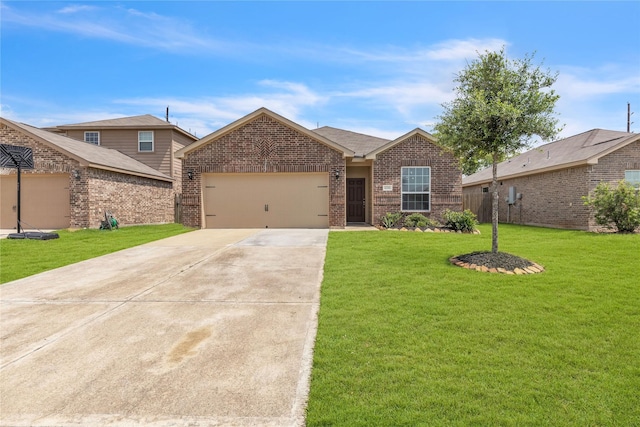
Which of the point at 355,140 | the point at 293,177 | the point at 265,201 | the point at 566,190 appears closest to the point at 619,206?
the point at 566,190

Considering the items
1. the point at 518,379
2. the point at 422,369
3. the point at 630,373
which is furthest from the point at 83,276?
the point at 630,373

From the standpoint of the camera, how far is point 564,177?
15.7m

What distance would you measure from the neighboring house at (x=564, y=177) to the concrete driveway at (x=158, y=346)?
10712 millimetres

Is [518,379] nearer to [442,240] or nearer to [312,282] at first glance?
[312,282]

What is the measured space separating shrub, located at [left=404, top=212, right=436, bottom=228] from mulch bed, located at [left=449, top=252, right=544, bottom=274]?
263 inches

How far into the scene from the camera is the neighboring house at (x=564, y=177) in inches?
562

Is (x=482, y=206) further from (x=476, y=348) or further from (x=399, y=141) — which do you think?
(x=476, y=348)

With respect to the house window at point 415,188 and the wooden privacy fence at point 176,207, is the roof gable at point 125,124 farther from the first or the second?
the house window at point 415,188

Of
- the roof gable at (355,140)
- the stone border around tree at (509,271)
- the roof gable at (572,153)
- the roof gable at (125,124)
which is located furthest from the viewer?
the roof gable at (125,124)

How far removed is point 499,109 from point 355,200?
423 inches

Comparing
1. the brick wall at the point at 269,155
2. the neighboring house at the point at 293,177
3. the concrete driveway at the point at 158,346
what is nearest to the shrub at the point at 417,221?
the neighboring house at the point at 293,177

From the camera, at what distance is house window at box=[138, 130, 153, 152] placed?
20859 mm

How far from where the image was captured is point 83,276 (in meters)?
6.71

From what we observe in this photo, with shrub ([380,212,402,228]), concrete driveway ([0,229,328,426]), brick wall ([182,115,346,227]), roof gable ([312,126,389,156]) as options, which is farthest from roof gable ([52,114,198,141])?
concrete driveway ([0,229,328,426])
